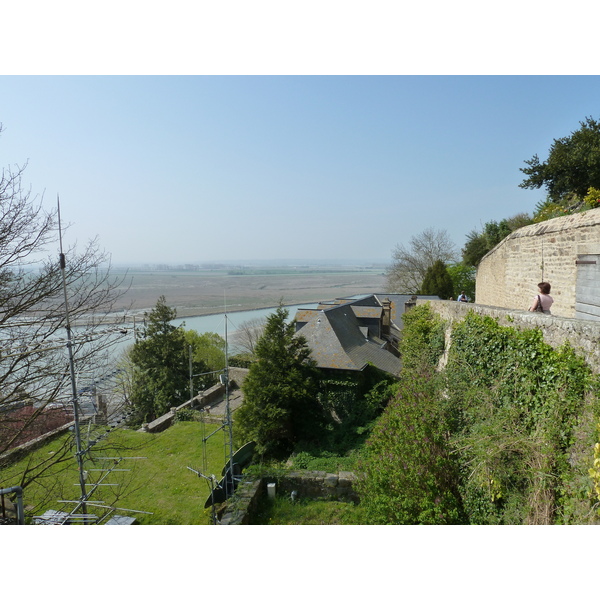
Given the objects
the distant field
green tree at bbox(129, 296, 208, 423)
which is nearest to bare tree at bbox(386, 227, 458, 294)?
the distant field

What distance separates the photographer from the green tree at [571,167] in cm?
1210

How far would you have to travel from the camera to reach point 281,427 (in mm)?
11570

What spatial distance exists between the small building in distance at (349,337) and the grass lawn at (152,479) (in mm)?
5304

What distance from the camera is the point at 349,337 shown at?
16219 mm

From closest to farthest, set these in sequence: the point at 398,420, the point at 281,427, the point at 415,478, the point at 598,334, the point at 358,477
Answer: the point at 598,334
the point at 415,478
the point at 398,420
the point at 358,477
the point at 281,427

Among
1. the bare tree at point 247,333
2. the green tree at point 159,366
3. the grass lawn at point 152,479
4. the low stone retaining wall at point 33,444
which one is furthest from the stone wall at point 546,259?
the bare tree at point 247,333

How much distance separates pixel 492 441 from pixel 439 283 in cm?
2746

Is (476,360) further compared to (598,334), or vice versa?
(476,360)

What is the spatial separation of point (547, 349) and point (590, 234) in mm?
3072

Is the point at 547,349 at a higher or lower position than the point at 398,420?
higher

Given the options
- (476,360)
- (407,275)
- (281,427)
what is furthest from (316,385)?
(407,275)

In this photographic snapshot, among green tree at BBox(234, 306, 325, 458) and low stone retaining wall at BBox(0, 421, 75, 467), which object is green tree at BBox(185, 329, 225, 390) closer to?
low stone retaining wall at BBox(0, 421, 75, 467)

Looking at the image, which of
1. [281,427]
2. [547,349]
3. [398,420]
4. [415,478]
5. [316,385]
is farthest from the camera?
[316,385]

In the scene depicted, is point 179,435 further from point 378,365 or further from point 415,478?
point 415,478
